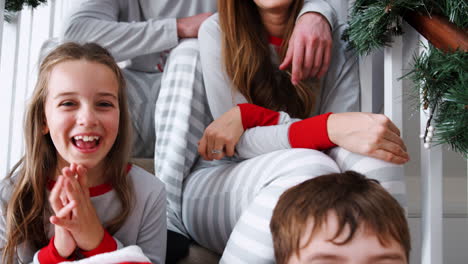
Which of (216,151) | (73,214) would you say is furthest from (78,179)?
(216,151)

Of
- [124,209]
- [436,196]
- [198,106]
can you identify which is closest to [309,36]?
[198,106]

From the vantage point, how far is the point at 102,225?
0.94m

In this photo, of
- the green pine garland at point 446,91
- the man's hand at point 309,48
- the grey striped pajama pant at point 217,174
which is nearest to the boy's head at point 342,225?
the grey striped pajama pant at point 217,174

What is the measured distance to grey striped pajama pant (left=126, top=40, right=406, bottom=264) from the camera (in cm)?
84

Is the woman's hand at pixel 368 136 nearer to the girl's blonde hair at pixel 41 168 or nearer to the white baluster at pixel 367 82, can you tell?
the white baluster at pixel 367 82

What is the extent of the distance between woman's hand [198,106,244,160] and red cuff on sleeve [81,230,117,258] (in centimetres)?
29

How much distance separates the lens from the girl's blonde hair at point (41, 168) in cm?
89

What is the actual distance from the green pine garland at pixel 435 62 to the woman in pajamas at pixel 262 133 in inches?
3.5

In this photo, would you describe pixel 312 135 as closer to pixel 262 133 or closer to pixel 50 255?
pixel 262 133

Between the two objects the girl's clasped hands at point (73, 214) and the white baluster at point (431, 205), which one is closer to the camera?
the girl's clasped hands at point (73, 214)

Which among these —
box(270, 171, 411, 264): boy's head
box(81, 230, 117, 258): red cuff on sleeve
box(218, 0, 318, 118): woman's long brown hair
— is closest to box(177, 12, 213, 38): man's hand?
box(218, 0, 318, 118): woman's long brown hair

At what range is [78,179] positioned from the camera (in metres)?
0.84

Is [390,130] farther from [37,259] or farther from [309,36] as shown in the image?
[37,259]

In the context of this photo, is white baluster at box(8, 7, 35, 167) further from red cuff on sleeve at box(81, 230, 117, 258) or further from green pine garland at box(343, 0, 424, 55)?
green pine garland at box(343, 0, 424, 55)
